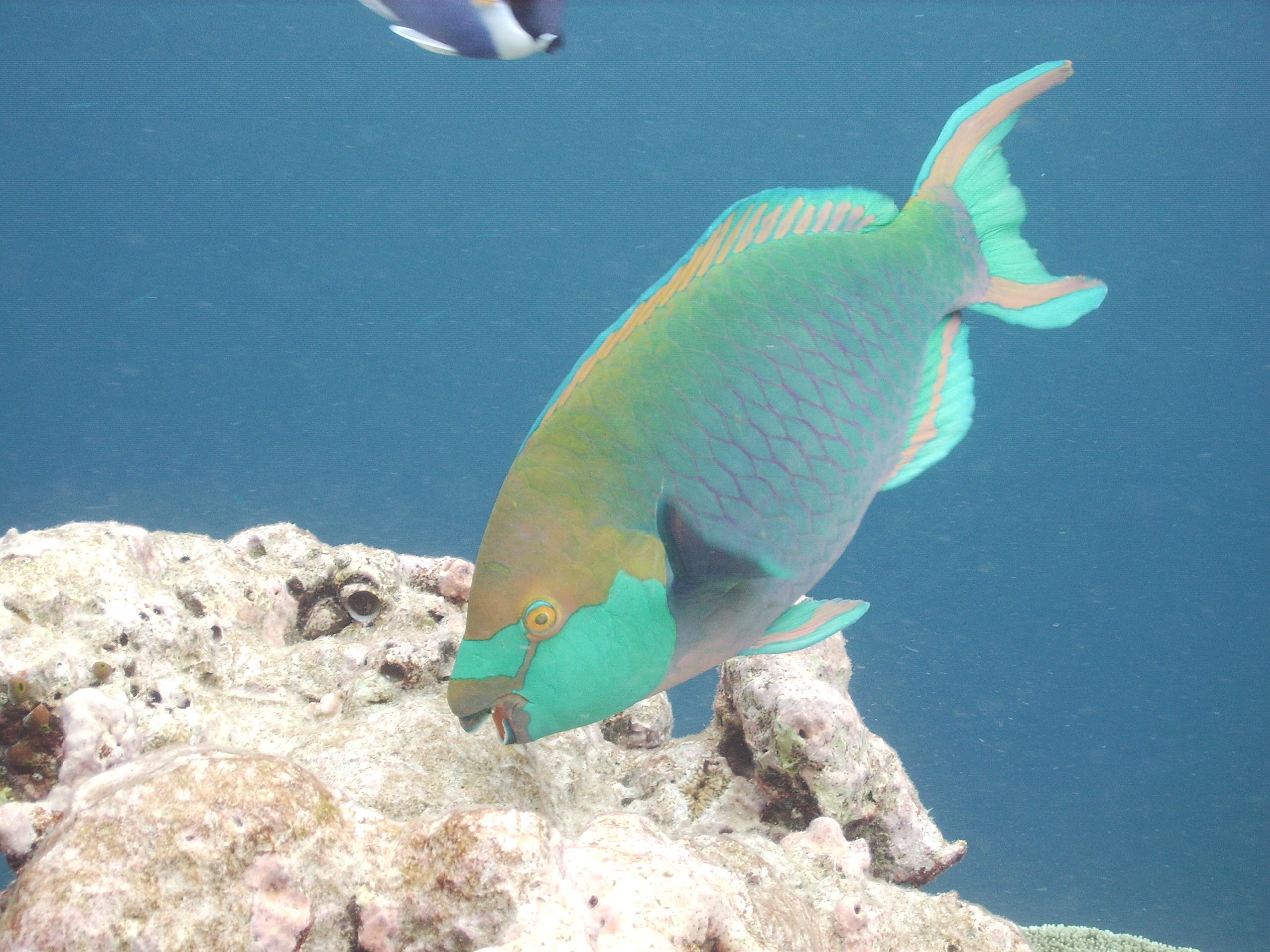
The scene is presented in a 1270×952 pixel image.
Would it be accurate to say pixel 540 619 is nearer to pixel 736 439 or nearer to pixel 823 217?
pixel 736 439

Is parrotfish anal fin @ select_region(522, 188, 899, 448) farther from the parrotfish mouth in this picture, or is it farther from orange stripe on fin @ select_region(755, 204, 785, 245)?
the parrotfish mouth

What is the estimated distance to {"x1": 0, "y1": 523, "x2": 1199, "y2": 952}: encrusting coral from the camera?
1.19m

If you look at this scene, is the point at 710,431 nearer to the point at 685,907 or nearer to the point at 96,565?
the point at 685,907

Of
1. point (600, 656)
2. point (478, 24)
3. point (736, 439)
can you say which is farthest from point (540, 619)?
point (478, 24)

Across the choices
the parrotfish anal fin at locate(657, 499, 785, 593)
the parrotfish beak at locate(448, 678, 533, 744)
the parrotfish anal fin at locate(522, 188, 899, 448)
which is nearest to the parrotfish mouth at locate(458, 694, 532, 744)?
the parrotfish beak at locate(448, 678, 533, 744)

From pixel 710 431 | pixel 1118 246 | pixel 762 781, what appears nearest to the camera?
pixel 710 431

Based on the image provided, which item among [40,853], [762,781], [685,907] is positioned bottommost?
[762,781]

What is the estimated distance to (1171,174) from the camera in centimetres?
1181

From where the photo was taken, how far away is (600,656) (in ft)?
4.60

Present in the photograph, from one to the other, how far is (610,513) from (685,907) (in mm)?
746

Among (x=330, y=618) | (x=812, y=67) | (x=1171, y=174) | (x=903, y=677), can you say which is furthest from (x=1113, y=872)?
(x=330, y=618)

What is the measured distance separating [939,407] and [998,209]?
602mm

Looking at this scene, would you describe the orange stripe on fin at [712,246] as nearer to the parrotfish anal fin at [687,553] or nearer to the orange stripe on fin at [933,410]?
the parrotfish anal fin at [687,553]

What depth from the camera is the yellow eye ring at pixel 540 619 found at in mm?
1373
